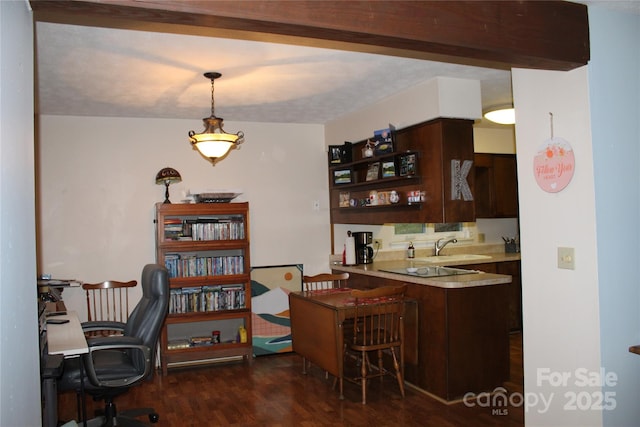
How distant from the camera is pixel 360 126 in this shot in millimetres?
5211

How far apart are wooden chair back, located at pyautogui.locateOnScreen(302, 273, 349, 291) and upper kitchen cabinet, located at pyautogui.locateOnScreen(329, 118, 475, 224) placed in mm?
616

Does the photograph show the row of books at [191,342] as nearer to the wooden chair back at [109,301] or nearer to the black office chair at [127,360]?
the wooden chair back at [109,301]

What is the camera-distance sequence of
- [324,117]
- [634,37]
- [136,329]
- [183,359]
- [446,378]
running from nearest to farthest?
[634,37], [136,329], [446,378], [183,359], [324,117]

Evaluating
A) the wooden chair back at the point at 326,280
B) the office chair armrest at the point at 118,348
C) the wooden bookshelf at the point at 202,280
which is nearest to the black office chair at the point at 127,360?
the office chair armrest at the point at 118,348

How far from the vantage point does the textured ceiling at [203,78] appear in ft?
10.5

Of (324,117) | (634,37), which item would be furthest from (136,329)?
(634,37)

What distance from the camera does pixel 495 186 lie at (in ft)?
20.2

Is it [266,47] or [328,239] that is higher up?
[266,47]

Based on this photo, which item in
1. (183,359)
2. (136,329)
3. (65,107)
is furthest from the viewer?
(183,359)

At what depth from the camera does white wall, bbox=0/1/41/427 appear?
4.27ft

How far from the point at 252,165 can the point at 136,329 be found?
243 centimetres

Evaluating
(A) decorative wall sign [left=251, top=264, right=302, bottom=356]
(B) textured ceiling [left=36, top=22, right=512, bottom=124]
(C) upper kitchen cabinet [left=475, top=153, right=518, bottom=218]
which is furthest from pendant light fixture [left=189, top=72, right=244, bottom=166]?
(C) upper kitchen cabinet [left=475, top=153, right=518, bottom=218]

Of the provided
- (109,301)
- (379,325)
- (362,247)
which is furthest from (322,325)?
(109,301)

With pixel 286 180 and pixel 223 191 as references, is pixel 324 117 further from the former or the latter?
pixel 223 191
